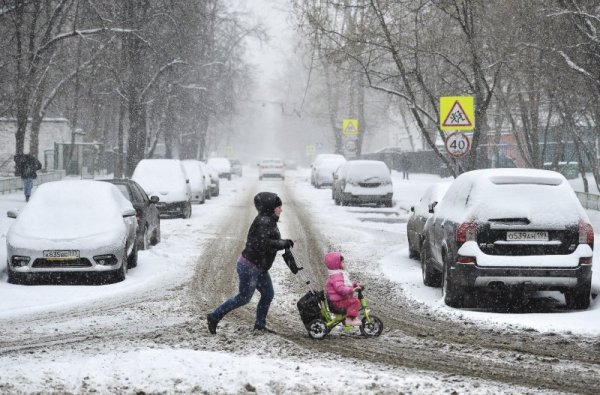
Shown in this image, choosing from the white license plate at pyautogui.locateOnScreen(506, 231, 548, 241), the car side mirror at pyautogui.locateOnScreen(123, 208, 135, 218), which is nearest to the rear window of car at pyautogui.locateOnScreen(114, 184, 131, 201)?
the car side mirror at pyautogui.locateOnScreen(123, 208, 135, 218)

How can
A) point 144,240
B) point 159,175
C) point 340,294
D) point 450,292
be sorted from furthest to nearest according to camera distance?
point 159,175, point 144,240, point 450,292, point 340,294

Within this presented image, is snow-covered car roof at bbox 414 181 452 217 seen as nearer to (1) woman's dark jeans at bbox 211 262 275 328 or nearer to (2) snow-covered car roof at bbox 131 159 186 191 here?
(1) woman's dark jeans at bbox 211 262 275 328

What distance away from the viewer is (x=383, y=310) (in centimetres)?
1080

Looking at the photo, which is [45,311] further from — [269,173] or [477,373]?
[269,173]

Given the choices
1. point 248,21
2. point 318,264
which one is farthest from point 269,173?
point 318,264

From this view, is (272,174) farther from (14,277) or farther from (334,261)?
(334,261)

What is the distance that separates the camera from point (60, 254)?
41.6 feet

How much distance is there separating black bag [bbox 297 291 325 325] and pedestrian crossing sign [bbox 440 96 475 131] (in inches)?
466

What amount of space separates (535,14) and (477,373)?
53.3 ft

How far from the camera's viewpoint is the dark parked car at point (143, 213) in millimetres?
16844

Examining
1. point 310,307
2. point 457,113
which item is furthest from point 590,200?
point 310,307

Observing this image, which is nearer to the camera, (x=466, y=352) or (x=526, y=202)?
(x=466, y=352)

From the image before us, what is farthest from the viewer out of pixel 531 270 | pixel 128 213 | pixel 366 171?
pixel 366 171

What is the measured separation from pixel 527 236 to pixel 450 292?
44.5 inches
